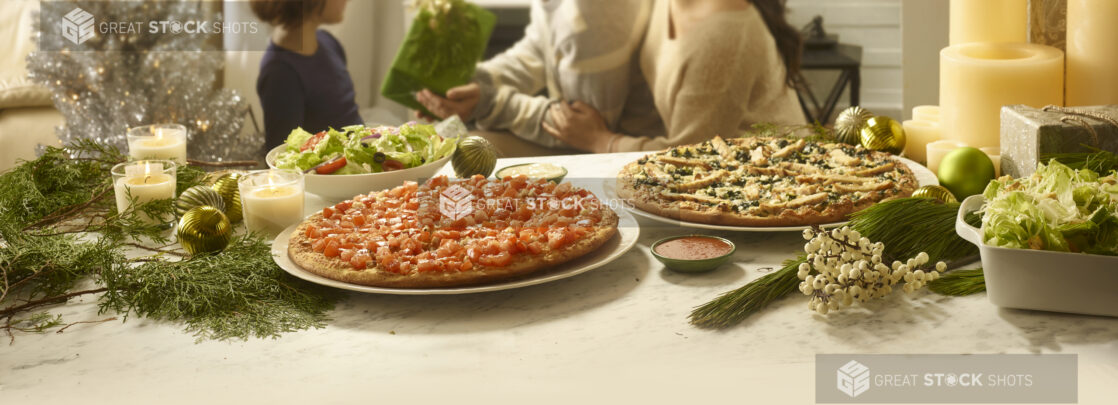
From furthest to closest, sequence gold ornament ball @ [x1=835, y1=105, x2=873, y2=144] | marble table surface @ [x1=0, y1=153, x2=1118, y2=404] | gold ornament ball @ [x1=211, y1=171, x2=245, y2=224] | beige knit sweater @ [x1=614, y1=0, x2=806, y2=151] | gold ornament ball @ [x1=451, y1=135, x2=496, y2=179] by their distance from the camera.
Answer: beige knit sweater @ [x1=614, y1=0, x2=806, y2=151] → gold ornament ball @ [x1=835, y1=105, x2=873, y2=144] → gold ornament ball @ [x1=451, y1=135, x2=496, y2=179] → gold ornament ball @ [x1=211, y1=171, x2=245, y2=224] → marble table surface @ [x1=0, y1=153, x2=1118, y2=404]

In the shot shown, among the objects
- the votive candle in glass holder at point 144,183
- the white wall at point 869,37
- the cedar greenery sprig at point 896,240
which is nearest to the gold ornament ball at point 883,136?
the cedar greenery sprig at point 896,240

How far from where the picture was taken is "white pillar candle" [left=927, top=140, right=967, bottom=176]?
172 centimetres

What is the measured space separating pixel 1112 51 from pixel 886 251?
26.3 inches

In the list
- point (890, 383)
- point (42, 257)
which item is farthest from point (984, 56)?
point (42, 257)

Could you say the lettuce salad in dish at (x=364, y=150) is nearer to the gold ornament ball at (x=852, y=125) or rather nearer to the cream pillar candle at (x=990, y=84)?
the gold ornament ball at (x=852, y=125)

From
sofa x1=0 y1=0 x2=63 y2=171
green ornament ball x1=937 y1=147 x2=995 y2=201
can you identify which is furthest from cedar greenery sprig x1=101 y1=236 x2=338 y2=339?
sofa x1=0 y1=0 x2=63 y2=171

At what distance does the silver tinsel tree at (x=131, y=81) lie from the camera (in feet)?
11.8

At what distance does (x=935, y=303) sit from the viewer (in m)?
1.27

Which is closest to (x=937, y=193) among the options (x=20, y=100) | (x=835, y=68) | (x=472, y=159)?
(x=472, y=159)

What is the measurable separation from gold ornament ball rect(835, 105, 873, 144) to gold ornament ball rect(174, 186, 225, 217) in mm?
1254

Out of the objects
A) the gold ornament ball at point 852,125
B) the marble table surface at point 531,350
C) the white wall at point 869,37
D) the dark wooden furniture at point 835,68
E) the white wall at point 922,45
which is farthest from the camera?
the white wall at point 869,37

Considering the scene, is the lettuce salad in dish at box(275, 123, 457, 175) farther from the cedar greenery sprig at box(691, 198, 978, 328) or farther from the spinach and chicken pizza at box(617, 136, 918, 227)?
the cedar greenery sprig at box(691, 198, 978, 328)

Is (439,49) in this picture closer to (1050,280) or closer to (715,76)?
(715,76)

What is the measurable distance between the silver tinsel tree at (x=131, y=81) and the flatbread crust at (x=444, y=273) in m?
2.51
